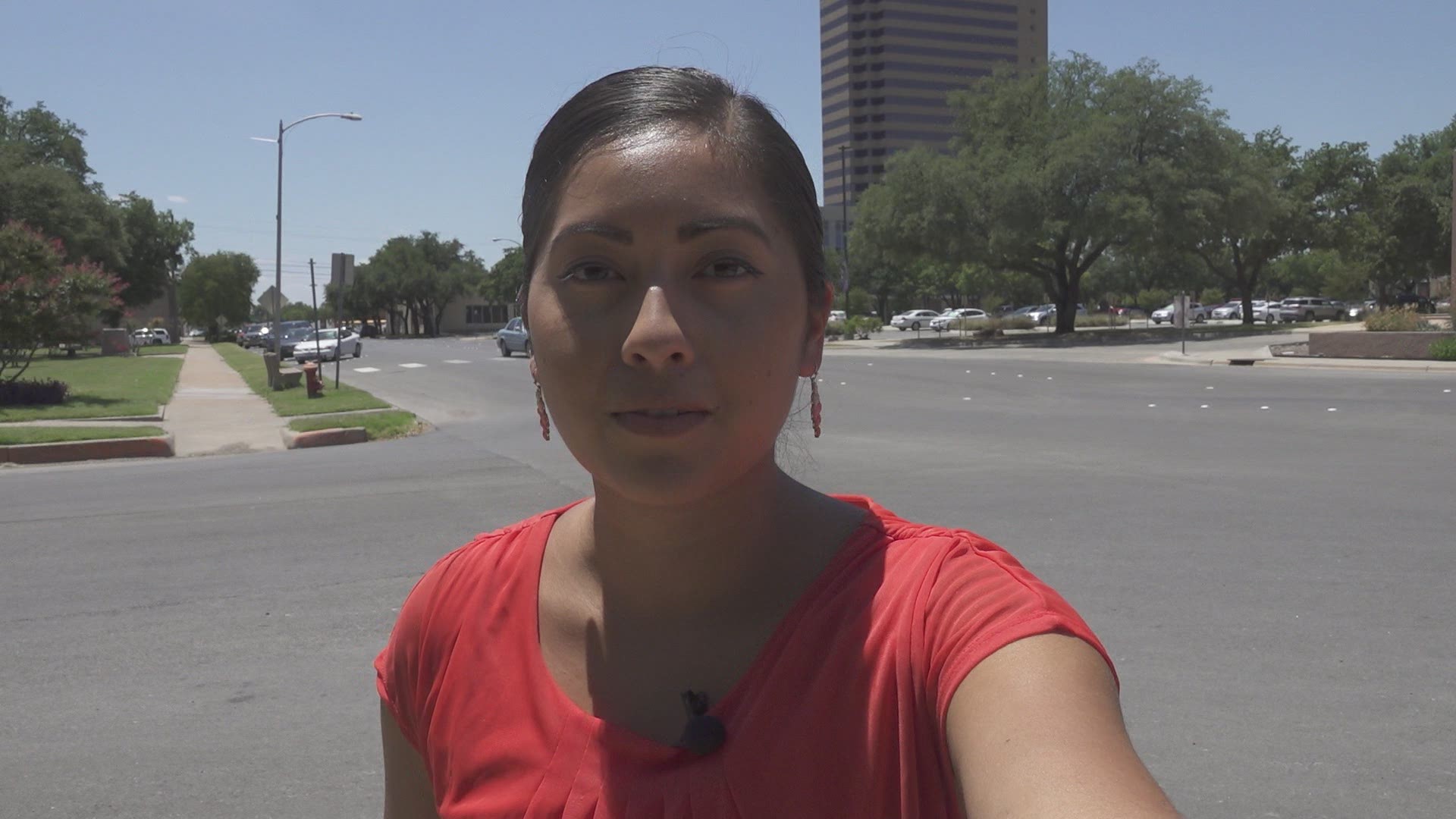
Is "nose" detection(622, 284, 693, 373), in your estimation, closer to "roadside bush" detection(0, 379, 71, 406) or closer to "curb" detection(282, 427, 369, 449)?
"curb" detection(282, 427, 369, 449)

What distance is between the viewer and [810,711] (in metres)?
1.40

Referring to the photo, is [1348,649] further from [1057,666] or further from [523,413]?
[523,413]

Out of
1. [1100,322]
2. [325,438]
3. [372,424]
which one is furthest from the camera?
[1100,322]

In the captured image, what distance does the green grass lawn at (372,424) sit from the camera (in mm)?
16938

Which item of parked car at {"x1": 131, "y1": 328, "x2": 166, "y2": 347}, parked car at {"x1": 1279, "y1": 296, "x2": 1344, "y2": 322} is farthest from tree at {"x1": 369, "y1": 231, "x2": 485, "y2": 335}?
parked car at {"x1": 1279, "y1": 296, "x2": 1344, "y2": 322}

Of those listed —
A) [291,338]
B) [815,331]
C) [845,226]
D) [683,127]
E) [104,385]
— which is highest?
[845,226]

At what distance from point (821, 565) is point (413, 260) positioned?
114 meters

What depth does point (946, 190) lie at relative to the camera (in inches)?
1932

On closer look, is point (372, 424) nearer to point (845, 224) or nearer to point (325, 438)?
point (325, 438)

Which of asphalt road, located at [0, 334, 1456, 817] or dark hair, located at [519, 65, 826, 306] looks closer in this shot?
dark hair, located at [519, 65, 826, 306]

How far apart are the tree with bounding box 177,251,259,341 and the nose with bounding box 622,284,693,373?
357 ft

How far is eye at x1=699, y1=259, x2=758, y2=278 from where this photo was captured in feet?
4.99

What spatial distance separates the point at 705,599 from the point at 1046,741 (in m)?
0.54

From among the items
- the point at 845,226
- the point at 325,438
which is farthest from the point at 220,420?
the point at 845,226
